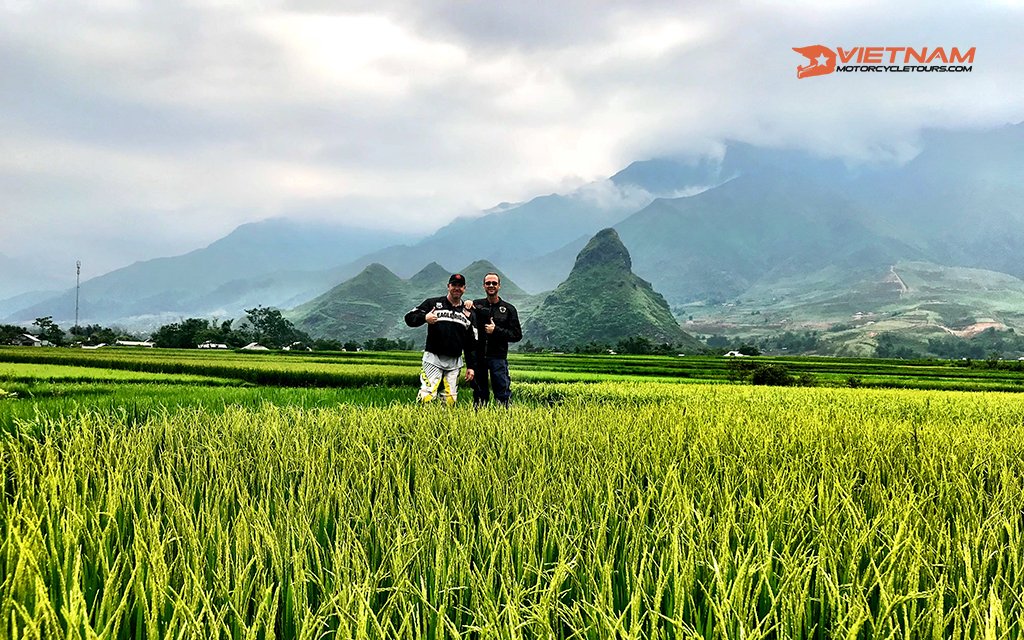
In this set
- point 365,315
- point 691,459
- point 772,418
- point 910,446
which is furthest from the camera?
point 365,315

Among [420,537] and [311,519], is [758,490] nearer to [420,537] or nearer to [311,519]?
[420,537]

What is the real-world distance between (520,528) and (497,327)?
5.52 m

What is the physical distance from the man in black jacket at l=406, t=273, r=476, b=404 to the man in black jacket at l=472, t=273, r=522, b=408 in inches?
5.5

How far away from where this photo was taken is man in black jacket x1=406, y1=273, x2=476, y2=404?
7.25 m

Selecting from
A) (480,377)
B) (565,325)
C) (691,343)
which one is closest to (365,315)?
(565,325)

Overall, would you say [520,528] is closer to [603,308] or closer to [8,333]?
[8,333]

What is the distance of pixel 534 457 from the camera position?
393 centimetres

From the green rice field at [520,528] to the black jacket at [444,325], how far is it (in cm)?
134

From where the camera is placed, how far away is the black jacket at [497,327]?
760 cm

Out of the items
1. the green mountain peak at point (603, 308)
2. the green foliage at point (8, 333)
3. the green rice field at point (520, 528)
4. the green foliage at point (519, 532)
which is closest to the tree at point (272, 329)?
the green foliage at point (8, 333)

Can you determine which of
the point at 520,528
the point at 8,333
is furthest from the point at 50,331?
the point at 520,528

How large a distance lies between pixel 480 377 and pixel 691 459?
428cm

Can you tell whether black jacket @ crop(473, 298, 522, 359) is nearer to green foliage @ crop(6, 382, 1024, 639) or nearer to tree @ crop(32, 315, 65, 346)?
green foliage @ crop(6, 382, 1024, 639)

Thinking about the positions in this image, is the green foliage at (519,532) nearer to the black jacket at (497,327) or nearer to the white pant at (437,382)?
the white pant at (437,382)
